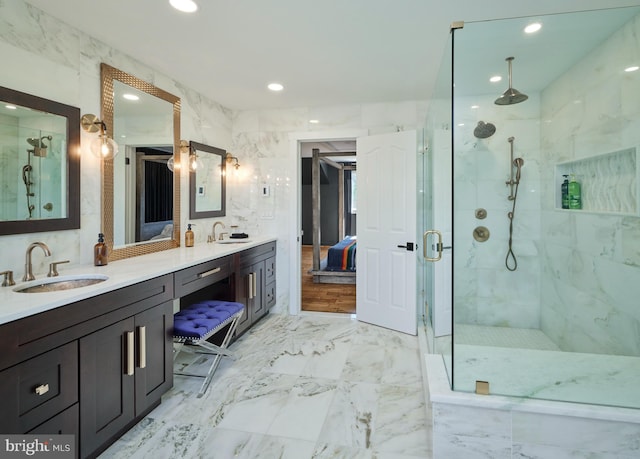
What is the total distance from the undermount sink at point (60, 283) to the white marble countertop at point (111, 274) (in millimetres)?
20

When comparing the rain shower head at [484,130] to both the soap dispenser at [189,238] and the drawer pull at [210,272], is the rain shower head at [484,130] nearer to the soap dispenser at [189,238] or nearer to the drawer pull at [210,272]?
the drawer pull at [210,272]

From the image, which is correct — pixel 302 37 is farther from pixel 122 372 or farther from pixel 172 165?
pixel 122 372

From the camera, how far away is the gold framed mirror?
2.41 meters

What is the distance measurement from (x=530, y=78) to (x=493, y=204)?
0.86 m

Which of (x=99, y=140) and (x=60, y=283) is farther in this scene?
(x=99, y=140)

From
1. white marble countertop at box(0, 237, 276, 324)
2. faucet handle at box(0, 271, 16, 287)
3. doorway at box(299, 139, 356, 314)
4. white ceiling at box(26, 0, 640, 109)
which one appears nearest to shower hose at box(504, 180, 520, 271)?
white ceiling at box(26, 0, 640, 109)

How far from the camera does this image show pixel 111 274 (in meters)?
1.99

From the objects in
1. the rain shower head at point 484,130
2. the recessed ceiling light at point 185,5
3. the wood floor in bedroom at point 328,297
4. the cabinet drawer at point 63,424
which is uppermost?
the recessed ceiling light at point 185,5

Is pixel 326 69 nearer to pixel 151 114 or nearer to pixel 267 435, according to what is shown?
pixel 151 114

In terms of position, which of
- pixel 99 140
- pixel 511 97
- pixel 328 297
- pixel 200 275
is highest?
pixel 511 97

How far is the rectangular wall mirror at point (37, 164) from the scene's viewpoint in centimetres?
182

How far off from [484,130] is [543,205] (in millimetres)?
703

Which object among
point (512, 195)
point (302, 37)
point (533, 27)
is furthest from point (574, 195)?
point (302, 37)

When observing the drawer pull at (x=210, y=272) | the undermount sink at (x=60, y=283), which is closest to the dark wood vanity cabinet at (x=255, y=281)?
the drawer pull at (x=210, y=272)
